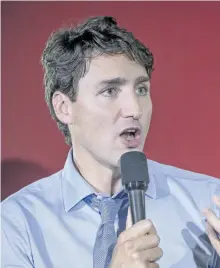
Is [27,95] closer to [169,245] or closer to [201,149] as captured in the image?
[201,149]

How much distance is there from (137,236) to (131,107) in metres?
0.35

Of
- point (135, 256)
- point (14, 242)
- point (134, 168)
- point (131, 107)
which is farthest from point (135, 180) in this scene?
point (14, 242)

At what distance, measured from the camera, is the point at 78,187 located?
1201 mm

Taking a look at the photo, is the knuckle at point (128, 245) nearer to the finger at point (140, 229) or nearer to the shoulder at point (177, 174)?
the finger at point (140, 229)

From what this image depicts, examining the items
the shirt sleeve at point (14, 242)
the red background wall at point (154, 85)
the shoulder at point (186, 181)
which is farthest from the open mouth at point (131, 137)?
the red background wall at point (154, 85)

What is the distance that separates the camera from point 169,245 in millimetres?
1163

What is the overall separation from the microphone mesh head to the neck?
20 cm

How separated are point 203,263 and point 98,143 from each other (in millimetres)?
367

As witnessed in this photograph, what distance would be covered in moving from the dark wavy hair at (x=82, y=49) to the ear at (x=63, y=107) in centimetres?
2

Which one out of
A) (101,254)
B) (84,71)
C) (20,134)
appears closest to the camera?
(101,254)

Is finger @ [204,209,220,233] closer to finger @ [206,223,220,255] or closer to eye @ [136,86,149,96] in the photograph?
finger @ [206,223,220,255]

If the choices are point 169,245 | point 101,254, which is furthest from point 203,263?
point 101,254

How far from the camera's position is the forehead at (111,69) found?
1142 millimetres

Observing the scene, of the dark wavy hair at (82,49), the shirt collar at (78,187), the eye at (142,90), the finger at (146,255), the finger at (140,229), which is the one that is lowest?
the finger at (146,255)
